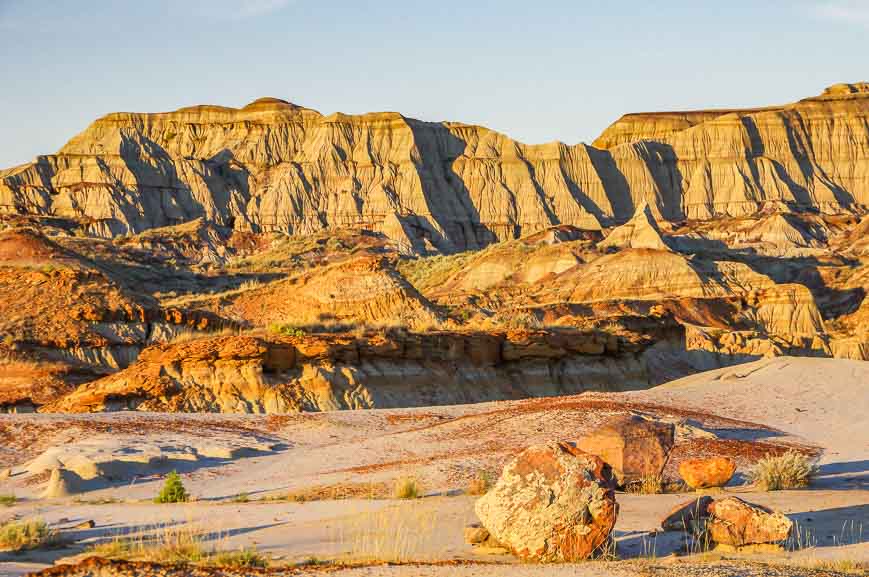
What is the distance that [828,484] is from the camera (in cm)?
1559

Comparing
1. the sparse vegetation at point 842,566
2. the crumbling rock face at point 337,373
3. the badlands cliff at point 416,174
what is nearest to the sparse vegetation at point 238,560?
the sparse vegetation at point 842,566

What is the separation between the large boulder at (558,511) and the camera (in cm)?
1005

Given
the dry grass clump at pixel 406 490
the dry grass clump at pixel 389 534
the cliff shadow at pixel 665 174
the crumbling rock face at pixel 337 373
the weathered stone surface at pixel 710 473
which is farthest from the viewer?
the cliff shadow at pixel 665 174

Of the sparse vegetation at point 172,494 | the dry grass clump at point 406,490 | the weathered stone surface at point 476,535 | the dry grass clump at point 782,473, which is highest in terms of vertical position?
the weathered stone surface at point 476,535

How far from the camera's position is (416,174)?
137 metres

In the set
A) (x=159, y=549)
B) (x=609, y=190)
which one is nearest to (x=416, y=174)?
(x=609, y=190)

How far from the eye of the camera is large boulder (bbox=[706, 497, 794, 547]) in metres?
10.8

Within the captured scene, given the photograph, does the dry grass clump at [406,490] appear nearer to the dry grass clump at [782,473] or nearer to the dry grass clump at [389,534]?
the dry grass clump at [389,534]

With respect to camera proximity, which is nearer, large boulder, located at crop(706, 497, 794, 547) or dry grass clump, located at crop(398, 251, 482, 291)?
large boulder, located at crop(706, 497, 794, 547)

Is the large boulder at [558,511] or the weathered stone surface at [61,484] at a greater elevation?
the large boulder at [558,511]

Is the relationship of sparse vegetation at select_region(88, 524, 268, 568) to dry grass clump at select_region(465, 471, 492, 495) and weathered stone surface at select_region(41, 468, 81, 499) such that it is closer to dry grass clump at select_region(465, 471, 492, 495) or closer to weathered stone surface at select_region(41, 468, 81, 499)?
dry grass clump at select_region(465, 471, 492, 495)

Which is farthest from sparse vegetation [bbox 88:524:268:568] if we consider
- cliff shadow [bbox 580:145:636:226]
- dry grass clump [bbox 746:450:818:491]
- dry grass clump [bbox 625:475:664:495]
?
cliff shadow [bbox 580:145:636:226]

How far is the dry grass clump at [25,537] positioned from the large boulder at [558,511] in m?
3.96

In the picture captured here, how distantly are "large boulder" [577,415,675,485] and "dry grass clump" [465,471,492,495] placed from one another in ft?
3.92
